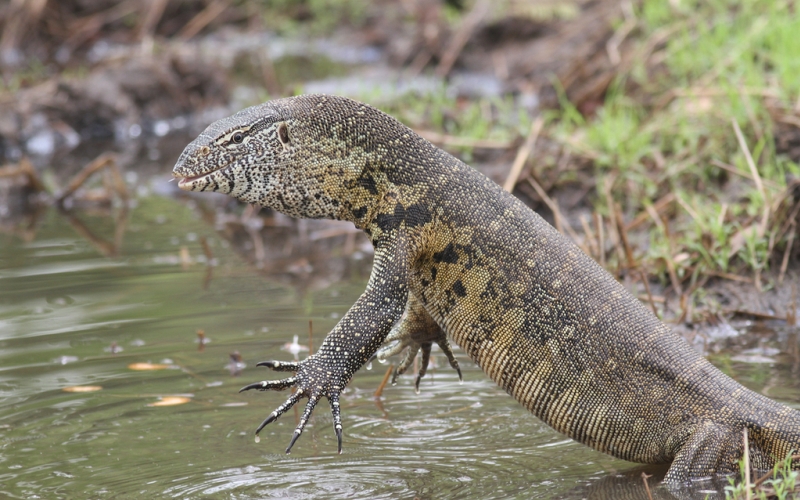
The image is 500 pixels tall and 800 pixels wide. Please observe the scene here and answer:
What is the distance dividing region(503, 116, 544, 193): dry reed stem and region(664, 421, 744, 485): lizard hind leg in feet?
14.7

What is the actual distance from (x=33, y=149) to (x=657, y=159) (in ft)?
32.3

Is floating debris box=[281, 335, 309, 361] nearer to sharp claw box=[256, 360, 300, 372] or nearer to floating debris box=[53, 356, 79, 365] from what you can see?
floating debris box=[53, 356, 79, 365]

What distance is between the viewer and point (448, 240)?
199 inches

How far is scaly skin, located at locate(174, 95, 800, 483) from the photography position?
484cm

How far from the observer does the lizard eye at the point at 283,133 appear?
502 cm

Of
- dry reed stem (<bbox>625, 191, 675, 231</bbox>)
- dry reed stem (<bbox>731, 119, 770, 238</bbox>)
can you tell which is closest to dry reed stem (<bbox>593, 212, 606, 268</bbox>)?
dry reed stem (<bbox>625, 191, 675, 231</bbox>)

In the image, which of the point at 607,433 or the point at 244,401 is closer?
the point at 607,433

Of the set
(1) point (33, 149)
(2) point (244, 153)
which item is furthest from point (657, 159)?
(1) point (33, 149)

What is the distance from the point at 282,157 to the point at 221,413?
1846 mm

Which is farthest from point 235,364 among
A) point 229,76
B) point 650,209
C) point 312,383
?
point 229,76

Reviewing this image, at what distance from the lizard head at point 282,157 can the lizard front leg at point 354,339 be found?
466mm

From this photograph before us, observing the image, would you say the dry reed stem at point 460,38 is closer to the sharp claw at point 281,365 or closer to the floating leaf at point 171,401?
the floating leaf at point 171,401

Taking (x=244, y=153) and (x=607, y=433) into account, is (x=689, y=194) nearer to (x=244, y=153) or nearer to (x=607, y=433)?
(x=607, y=433)

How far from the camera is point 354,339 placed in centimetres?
485
